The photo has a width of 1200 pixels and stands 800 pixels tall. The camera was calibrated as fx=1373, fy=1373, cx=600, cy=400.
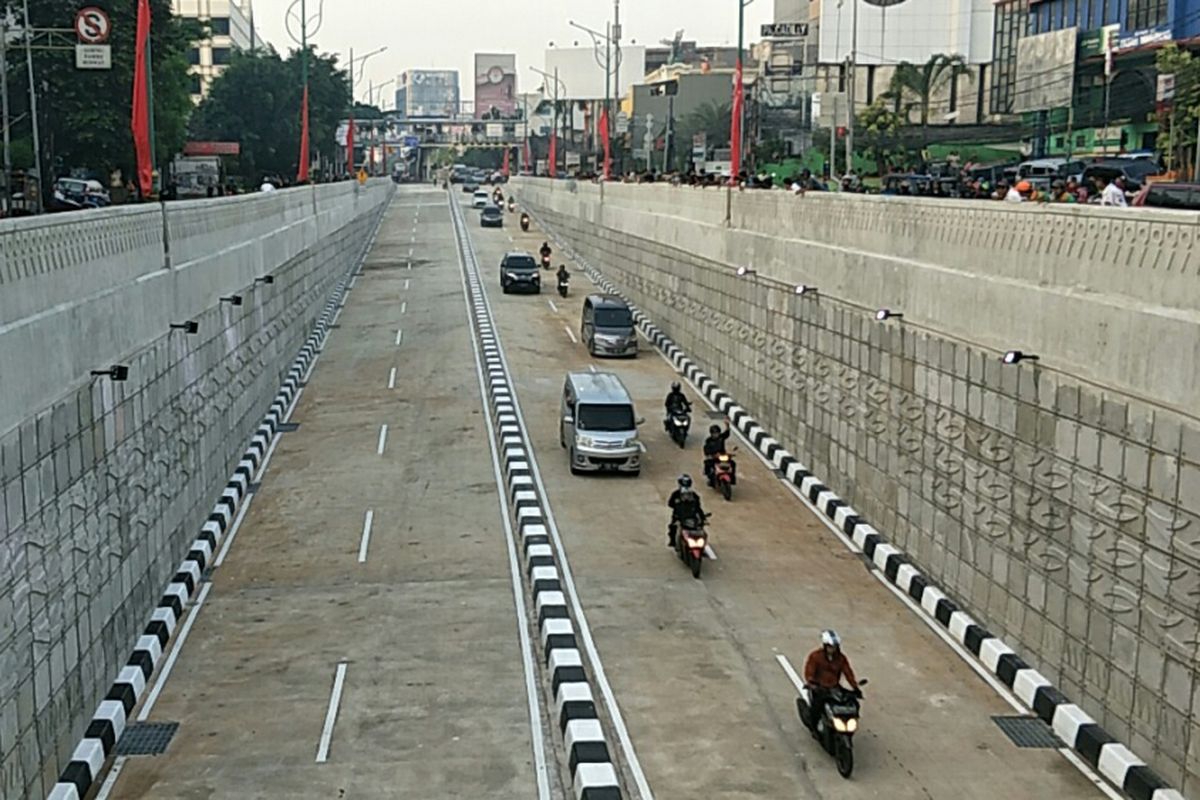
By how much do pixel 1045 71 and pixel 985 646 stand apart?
6004cm

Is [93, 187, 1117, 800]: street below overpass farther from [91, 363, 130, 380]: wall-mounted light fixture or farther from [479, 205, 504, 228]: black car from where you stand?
[479, 205, 504, 228]: black car

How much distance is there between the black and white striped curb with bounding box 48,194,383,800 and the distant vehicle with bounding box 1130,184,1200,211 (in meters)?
16.7

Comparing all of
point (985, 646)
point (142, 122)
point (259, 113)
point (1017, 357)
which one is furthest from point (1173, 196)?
point (259, 113)

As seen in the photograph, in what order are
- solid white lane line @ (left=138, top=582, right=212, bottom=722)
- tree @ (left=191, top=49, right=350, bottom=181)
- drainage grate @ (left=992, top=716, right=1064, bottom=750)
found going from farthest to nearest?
1. tree @ (left=191, top=49, right=350, bottom=181)
2. solid white lane line @ (left=138, top=582, right=212, bottom=722)
3. drainage grate @ (left=992, top=716, right=1064, bottom=750)

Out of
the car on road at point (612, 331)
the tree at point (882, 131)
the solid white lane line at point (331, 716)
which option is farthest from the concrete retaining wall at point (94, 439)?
the tree at point (882, 131)

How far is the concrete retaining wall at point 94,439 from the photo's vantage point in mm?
13125

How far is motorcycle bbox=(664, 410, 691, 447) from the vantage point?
30.2 m

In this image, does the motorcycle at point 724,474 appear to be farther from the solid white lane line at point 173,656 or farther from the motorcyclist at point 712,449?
the solid white lane line at point 173,656

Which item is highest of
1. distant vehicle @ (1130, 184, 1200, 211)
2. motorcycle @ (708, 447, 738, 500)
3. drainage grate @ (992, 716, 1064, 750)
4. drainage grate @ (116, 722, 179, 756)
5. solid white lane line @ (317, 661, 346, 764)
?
distant vehicle @ (1130, 184, 1200, 211)

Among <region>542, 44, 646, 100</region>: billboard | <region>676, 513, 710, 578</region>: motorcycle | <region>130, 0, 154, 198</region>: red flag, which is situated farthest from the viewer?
<region>542, 44, 646, 100</region>: billboard

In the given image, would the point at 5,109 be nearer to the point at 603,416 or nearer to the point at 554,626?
the point at 603,416

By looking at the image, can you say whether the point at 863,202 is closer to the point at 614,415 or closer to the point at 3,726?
the point at 614,415

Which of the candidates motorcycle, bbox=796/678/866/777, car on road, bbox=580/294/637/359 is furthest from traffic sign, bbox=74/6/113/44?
motorcycle, bbox=796/678/866/777

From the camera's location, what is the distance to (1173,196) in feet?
76.1
